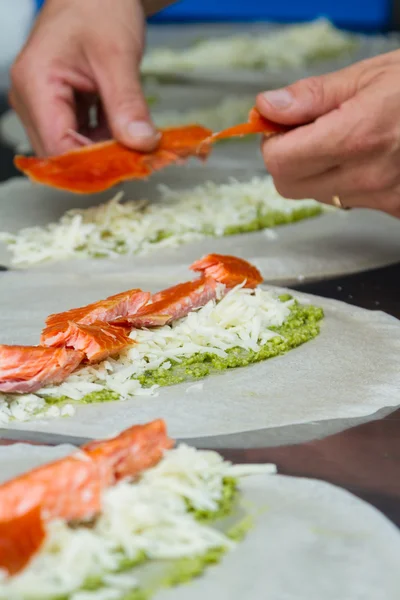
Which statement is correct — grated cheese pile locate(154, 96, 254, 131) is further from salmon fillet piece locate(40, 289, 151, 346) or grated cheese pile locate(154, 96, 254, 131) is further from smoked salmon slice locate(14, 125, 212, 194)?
salmon fillet piece locate(40, 289, 151, 346)

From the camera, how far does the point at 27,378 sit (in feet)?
4.28

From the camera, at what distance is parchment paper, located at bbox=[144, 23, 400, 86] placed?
3488 millimetres

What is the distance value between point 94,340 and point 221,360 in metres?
0.21

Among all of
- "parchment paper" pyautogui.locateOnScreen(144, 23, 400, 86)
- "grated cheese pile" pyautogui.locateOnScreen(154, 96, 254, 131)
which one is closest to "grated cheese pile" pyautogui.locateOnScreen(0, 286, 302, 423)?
"grated cheese pile" pyautogui.locateOnScreen(154, 96, 254, 131)

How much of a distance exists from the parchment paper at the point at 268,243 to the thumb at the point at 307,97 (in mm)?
357

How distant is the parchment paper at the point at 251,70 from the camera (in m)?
3.49

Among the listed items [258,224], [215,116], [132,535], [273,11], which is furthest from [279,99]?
[273,11]

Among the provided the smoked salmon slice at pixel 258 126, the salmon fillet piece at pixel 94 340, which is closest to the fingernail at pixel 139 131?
the smoked salmon slice at pixel 258 126

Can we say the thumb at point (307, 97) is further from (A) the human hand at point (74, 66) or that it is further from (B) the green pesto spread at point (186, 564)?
(B) the green pesto spread at point (186, 564)

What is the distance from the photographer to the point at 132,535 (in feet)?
3.06

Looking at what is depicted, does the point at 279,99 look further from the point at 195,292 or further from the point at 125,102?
the point at 125,102

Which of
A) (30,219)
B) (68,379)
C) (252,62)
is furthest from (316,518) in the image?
(252,62)

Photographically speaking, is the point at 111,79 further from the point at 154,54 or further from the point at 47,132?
the point at 154,54

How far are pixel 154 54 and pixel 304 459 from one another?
315cm
